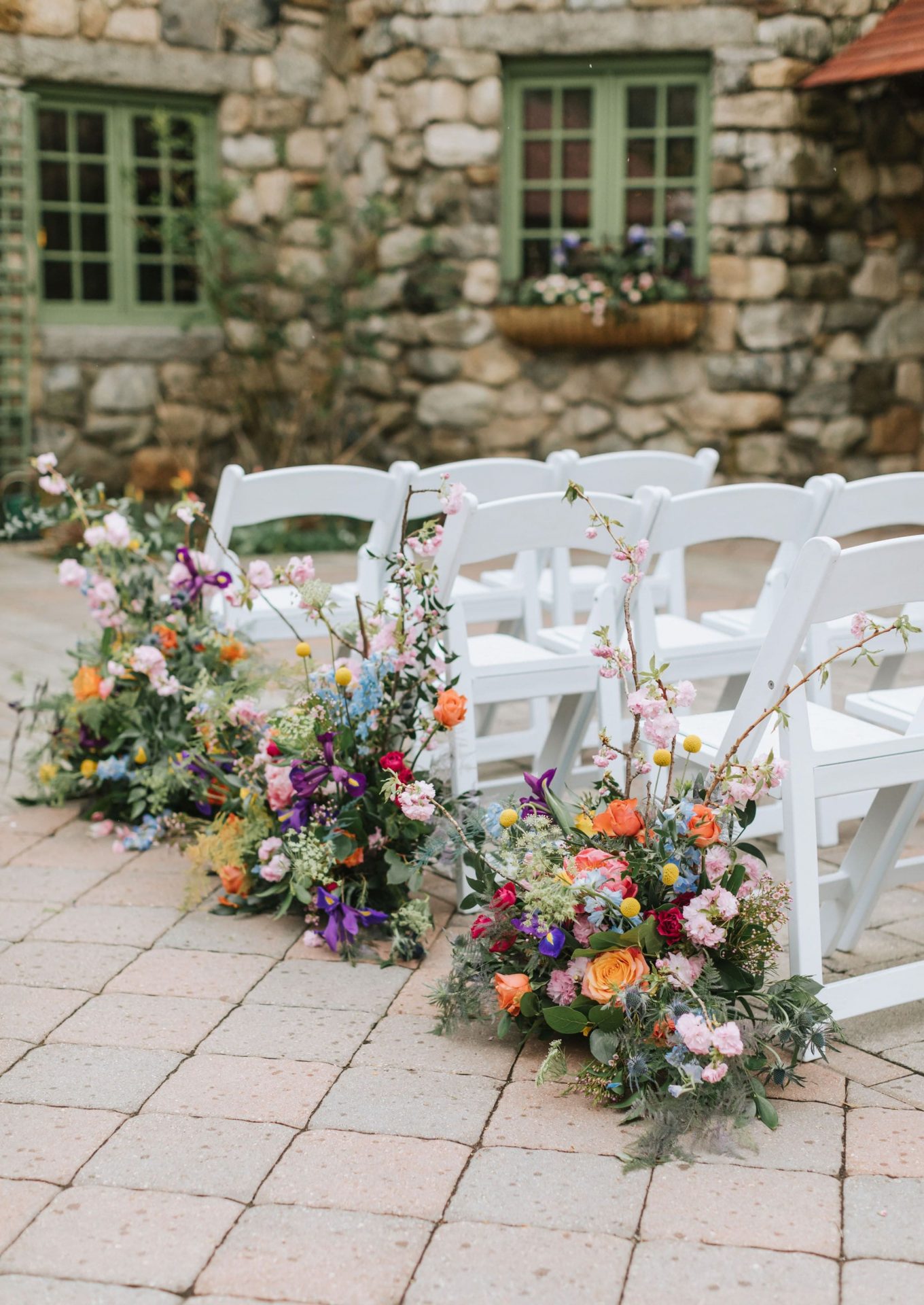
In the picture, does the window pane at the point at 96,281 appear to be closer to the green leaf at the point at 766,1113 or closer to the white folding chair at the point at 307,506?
the white folding chair at the point at 307,506

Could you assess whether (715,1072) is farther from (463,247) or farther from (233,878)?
(463,247)

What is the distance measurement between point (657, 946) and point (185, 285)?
286 inches

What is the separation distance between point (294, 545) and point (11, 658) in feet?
8.82

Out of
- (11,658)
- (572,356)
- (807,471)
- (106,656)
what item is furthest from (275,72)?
(106,656)

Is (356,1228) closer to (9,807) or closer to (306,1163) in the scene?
(306,1163)

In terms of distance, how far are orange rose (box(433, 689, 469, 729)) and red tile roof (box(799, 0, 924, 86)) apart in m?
5.64

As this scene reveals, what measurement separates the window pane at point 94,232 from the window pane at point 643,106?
3041mm

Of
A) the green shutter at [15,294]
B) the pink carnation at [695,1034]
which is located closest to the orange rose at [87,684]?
the pink carnation at [695,1034]

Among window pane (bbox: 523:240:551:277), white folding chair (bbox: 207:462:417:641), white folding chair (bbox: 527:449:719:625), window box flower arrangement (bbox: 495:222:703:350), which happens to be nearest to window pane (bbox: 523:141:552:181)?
window pane (bbox: 523:240:551:277)

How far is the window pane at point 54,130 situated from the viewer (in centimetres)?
825

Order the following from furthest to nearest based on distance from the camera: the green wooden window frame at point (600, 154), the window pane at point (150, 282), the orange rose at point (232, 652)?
the window pane at point (150, 282) < the green wooden window frame at point (600, 154) < the orange rose at point (232, 652)

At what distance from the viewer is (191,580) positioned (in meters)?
3.59

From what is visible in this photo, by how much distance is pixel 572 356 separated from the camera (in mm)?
→ 8211

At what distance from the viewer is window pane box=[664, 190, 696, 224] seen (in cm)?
812
